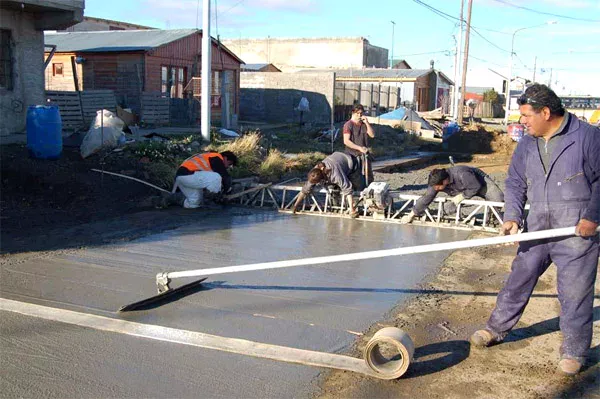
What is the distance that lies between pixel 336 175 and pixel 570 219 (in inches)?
216

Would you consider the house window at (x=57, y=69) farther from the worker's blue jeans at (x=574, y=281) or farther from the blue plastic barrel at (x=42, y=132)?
the worker's blue jeans at (x=574, y=281)

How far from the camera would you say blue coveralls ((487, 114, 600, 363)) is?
4113 millimetres

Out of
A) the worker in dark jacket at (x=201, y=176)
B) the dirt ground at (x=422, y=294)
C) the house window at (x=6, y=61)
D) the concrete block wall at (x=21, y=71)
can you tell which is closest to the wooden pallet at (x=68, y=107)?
the concrete block wall at (x=21, y=71)

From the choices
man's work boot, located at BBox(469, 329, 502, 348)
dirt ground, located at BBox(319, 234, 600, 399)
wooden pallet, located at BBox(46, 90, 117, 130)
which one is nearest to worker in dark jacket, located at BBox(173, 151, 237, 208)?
dirt ground, located at BBox(319, 234, 600, 399)

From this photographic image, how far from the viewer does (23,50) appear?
15016 mm

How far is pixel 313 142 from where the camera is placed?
2155cm

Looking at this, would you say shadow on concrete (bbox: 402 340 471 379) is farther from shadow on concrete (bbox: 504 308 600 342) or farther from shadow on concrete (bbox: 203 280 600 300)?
shadow on concrete (bbox: 203 280 600 300)

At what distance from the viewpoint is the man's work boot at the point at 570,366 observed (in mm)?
4109

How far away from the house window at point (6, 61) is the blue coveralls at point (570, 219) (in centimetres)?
1381

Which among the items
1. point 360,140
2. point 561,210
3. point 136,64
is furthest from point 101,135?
point 136,64

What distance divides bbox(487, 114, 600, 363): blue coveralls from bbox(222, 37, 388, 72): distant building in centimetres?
5362

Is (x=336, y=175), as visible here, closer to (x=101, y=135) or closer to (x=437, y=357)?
(x=437, y=357)

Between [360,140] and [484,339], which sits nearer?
[484,339]

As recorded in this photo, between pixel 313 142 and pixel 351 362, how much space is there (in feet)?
57.8
